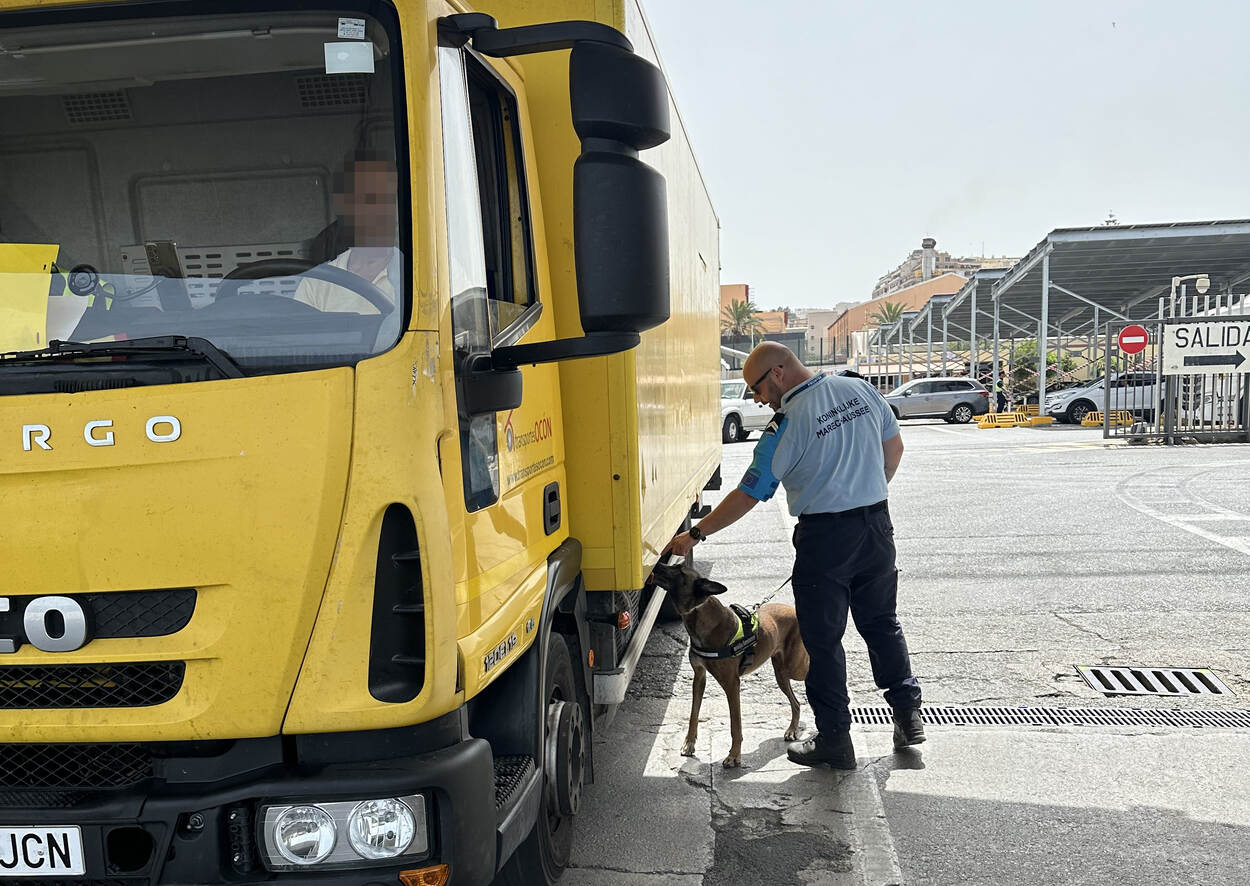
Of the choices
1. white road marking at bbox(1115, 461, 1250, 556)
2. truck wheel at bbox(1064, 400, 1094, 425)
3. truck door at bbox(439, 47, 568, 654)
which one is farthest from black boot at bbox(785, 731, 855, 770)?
truck wheel at bbox(1064, 400, 1094, 425)

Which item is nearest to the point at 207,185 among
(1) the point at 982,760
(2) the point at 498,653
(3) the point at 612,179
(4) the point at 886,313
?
(3) the point at 612,179

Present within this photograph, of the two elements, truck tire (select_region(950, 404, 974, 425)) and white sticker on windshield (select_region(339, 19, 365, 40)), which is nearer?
white sticker on windshield (select_region(339, 19, 365, 40))

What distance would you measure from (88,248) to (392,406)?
930mm

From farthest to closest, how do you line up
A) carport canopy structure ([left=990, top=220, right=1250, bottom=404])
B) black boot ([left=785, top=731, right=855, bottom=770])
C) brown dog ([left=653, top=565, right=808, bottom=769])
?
carport canopy structure ([left=990, top=220, right=1250, bottom=404])
brown dog ([left=653, top=565, right=808, bottom=769])
black boot ([left=785, top=731, right=855, bottom=770])

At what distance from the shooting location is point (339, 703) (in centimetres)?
213

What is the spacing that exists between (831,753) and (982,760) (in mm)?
682

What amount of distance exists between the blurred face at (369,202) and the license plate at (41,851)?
1.42 m

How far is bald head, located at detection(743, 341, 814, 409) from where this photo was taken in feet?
14.9

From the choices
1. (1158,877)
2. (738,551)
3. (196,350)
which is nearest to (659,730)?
(1158,877)

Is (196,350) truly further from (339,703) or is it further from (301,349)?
(339,703)

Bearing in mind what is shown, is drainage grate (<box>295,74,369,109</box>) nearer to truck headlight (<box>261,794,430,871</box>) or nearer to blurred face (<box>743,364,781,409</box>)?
truck headlight (<box>261,794,430,871</box>)

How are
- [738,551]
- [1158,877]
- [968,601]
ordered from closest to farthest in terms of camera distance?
[1158,877] < [968,601] < [738,551]

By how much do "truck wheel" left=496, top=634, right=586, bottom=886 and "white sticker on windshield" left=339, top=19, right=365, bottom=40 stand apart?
5.75 ft

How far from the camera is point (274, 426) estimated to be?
7.06ft
